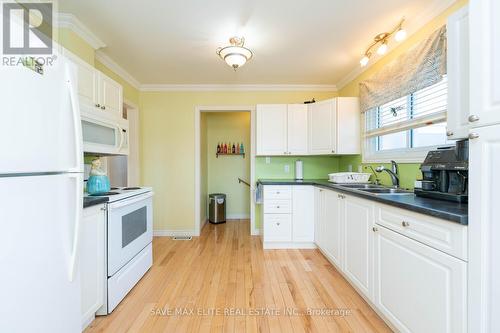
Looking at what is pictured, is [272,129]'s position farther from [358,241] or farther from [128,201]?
[128,201]

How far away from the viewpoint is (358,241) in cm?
192

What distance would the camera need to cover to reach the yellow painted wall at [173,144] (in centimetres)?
367

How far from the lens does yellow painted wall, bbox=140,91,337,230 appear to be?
3.67m

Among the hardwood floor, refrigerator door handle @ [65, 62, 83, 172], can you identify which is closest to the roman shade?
the hardwood floor

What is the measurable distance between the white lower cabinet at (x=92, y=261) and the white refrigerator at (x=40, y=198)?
269 mm

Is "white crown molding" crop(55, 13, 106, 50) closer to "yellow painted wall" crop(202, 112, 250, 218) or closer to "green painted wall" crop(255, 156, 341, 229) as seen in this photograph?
"green painted wall" crop(255, 156, 341, 229)

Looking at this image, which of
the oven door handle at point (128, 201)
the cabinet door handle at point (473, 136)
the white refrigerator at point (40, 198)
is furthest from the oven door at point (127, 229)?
the cabinet door handle at point (473, 136)

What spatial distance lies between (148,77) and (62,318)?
310 centimetres

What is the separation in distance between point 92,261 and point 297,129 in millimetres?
2888

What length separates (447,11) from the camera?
1.77 meters

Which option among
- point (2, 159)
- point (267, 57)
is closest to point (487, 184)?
point (2, 159)

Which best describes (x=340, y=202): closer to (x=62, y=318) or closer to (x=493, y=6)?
(x=493, y=6)

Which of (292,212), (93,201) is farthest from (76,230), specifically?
(292,212)

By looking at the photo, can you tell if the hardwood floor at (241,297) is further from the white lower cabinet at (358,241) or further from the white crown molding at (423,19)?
the white crown molding at (423,19)
